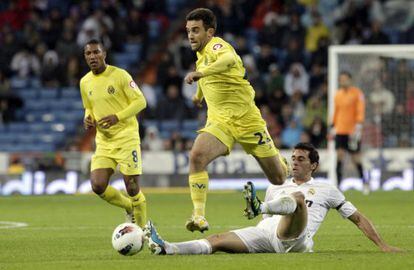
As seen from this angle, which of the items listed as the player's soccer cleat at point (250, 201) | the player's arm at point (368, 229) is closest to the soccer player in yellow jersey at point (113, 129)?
the player's arm at point (368, 229)

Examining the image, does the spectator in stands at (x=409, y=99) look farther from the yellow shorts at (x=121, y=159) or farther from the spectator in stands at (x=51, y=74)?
the yellow shorts at (x=121, y=159)

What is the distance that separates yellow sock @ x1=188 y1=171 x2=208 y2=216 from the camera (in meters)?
10.7

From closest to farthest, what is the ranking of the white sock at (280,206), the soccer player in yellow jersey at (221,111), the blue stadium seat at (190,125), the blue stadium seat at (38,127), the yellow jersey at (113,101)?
the white sock at (280,206) → the soccer player in yellow jersey at (221,111) → the yellow jersey at (113,101) → the blue stadium seat at (190,125) → the blue stadium seat at (38,127)

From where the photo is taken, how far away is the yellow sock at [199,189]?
10748mm

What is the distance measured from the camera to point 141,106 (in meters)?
12.8

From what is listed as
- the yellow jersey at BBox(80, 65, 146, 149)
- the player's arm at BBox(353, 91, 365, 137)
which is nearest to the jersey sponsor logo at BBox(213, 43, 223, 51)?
the yellow jersey at BBox(80, 65, 146, 149)

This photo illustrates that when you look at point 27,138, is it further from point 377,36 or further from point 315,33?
point 377,36

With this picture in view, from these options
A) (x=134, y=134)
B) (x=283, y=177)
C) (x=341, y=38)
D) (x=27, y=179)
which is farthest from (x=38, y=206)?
(x=341, y=38)

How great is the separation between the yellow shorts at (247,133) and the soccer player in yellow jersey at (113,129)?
63.0 inches

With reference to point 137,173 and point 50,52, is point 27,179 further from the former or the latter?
point 137,173

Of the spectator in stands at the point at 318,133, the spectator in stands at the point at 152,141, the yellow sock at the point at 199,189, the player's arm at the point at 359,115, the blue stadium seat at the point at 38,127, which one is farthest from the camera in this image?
the blue stadium seat at the point at 38,127

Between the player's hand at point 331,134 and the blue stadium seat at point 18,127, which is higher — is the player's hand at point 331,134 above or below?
above

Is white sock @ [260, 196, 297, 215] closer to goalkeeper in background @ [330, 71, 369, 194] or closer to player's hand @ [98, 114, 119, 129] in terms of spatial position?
player's hand @ [98, 114, 119, 129]

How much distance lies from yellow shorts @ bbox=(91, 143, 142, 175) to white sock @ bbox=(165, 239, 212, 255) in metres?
2.97
